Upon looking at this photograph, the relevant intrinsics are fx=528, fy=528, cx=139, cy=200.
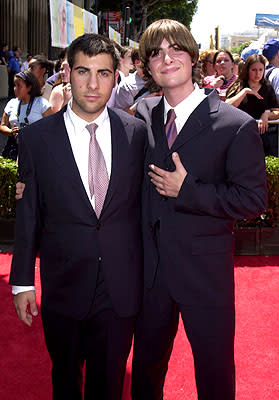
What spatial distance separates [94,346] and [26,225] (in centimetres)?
71

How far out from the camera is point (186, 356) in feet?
12.8

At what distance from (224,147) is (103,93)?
636mm

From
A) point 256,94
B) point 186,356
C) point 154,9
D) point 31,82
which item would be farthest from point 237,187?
point 154,9

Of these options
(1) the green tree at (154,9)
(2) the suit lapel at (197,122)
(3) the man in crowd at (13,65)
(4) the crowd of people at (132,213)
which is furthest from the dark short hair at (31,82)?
(1) the green tree at (154,9)

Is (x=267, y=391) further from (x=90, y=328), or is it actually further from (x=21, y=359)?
(x=21, y=359)

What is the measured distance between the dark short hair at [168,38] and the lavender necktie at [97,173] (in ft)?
1.73

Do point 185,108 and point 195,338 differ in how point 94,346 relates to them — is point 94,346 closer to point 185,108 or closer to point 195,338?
point 195,338

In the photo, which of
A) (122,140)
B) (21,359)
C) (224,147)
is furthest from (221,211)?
(21,359)

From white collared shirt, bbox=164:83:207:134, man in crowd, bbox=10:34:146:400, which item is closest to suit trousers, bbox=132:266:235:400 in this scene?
man in crowd, bbox=10:34:146:400

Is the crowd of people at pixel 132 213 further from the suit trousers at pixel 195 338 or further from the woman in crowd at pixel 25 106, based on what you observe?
the woman in crowd at pixel 25 106

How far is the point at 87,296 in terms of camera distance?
2.59 m

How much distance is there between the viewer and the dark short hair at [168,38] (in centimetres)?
266

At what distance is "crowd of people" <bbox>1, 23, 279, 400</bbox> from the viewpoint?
8.27 feet

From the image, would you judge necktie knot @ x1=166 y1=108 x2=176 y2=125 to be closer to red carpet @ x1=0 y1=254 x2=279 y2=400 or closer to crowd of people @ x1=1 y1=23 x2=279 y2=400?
crowd of people @ x1=1 y1=23 x2=279 y2=400
